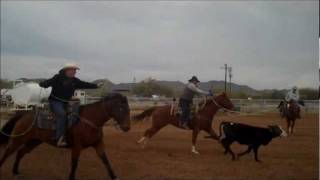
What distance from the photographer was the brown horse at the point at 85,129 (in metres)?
10.2

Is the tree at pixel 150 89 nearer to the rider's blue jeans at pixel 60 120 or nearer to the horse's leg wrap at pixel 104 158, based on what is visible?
the rider's blue jeans at pixel 60 120

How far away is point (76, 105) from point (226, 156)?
552 centimetres

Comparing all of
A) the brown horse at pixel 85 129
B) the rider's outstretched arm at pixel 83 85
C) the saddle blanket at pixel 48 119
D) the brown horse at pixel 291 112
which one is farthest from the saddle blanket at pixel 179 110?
the brown horse at pixel 291 112

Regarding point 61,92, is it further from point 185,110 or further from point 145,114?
point 145,114

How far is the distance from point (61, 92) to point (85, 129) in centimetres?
95

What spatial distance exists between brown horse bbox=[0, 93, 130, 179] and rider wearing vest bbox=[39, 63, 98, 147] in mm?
204

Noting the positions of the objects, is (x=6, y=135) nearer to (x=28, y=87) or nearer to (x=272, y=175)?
(x=272, y=175)

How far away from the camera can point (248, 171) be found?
38.4 feet

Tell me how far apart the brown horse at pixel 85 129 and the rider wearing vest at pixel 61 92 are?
20 centimetres

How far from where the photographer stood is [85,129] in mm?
10250

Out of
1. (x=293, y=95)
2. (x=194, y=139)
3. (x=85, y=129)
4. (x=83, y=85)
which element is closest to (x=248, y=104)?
(x=293, y=95)

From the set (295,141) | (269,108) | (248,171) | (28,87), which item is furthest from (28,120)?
(269,108)

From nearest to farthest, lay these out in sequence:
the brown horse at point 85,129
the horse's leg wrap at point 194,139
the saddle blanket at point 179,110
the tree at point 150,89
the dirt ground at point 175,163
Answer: the brown horse at point 85,129, the dirt ground at point 175,163, the horse's leg wrap at point 194,139, the saddle blanket at point 179,110, the tree at point 150,89

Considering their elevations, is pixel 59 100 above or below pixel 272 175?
above
